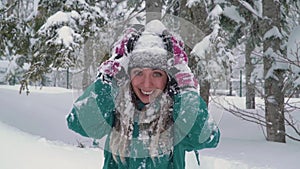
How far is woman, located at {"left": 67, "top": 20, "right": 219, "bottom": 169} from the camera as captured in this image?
6.02ft

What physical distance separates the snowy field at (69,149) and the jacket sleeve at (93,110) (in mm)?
535

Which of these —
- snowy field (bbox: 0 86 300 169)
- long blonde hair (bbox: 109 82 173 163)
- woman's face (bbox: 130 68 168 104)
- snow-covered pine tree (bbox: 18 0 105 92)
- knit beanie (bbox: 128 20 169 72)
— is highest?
snow-covered pine tree (bbox: 18 0 105 92)

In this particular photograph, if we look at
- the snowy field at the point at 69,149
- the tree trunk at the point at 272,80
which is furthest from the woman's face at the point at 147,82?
the tree trunk at the point at 272,80

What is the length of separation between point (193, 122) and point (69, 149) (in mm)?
3503

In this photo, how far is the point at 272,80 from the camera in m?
6.64

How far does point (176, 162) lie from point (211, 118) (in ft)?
0.99

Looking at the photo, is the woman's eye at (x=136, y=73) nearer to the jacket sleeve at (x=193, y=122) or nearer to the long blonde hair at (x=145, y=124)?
the long blonde hair at (x=145, y=124)

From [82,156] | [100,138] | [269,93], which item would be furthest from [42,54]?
[100,138]

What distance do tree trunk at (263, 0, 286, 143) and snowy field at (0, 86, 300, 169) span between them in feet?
1.17

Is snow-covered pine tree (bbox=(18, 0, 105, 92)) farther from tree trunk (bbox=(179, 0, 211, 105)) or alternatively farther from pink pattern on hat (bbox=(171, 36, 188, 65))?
pink pattern on hat (bbox=(171, 36, 188, 65))

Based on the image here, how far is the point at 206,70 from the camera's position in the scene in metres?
6.05

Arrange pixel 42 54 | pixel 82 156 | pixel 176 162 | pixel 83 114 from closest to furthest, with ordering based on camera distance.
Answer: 1. pixel 83 114
2. pixel 176 162
3. pixel 82 156
4. pixel 42 54

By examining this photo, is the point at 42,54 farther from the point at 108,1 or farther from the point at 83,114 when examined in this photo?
the point at 83,114

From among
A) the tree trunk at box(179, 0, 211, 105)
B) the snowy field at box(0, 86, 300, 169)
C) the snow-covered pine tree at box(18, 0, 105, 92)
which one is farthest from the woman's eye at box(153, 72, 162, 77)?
the tree trunk at box(179, 0, 211, 105)
